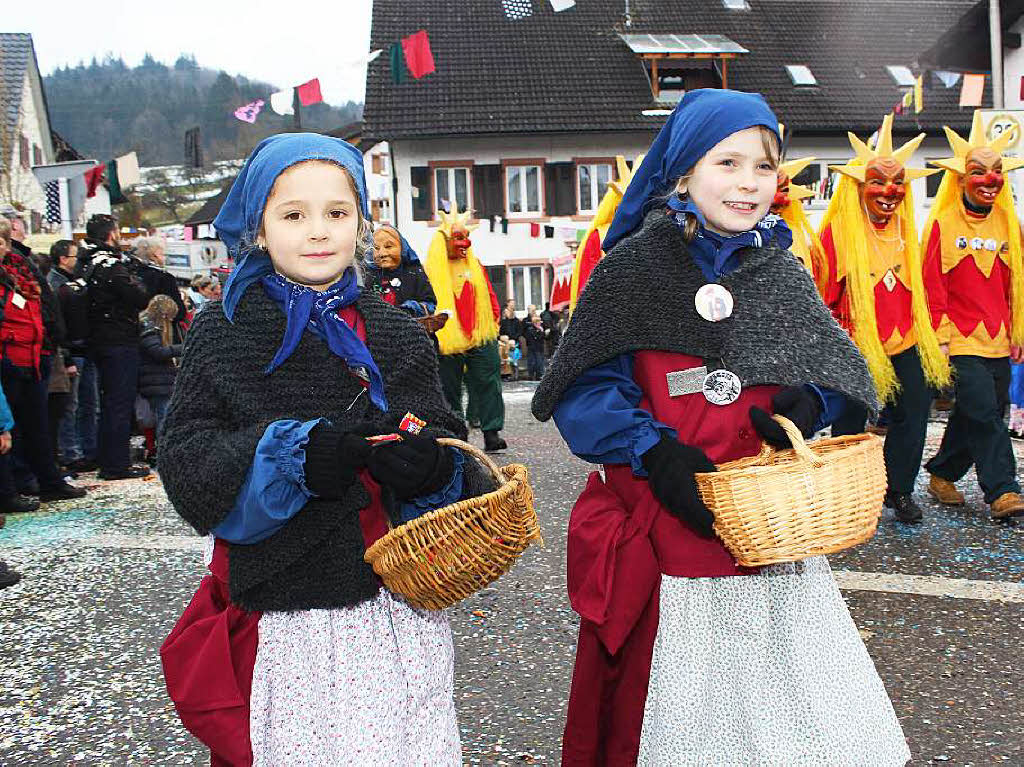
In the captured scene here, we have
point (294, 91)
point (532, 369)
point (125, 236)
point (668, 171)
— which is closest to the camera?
point (668, 171)

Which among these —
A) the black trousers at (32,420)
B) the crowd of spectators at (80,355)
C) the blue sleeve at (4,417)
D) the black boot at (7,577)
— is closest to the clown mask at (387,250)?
the crowd of spectators at (80,355)

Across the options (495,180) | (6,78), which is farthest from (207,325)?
(6,78)

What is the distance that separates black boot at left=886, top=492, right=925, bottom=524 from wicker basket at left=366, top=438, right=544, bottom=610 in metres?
4.38

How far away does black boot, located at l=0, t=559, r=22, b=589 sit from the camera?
16.7 feet

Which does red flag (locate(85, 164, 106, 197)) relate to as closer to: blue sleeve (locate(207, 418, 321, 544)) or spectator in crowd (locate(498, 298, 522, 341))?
spectator in crowd (locate(498, 298, 522, 341))

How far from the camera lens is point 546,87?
27469mm

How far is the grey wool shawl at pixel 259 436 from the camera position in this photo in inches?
80.2

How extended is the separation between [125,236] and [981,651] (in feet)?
45.2

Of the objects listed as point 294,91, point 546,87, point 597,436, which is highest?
point 546,87

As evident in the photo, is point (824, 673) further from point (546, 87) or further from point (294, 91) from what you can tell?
point (546, 87)

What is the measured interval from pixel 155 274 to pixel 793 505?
7952 mm

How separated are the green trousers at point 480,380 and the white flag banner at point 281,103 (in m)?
4.43

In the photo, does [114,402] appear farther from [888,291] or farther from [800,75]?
[800,75]

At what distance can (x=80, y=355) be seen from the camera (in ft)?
28.4
